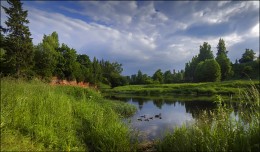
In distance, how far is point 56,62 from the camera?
52188 mm

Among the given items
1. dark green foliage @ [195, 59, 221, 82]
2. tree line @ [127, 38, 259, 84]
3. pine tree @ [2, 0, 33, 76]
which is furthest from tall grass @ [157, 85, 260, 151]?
dark green foliage @ [195, 59, 221, 82]

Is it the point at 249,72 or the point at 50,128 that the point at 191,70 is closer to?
the point at 249,72

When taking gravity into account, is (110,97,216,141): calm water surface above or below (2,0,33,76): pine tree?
below

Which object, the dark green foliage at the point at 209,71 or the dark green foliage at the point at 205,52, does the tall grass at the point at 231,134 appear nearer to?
the dark green foliage at the point at 209,71

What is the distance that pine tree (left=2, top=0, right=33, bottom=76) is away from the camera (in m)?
32.9

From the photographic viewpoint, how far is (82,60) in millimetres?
86000

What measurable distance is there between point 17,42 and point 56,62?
1905 cm

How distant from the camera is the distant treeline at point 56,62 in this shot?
109ft

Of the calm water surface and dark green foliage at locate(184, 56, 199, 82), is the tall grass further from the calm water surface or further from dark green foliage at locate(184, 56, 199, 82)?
dark green foliage at locate(184, 56, 199, 82)

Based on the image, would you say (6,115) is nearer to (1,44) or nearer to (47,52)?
(1,44)

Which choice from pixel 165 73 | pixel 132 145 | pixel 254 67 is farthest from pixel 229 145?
pixel 165 73

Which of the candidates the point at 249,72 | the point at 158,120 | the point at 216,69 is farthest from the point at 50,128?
the point at 249,72

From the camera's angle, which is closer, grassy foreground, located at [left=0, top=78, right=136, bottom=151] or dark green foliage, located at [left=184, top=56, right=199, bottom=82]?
grassy foreground, located at [left=0, top=78, right=136, bottom=151]

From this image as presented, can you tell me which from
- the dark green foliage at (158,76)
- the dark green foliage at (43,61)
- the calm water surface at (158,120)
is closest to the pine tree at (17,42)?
the dark green foliage at (43,61)
